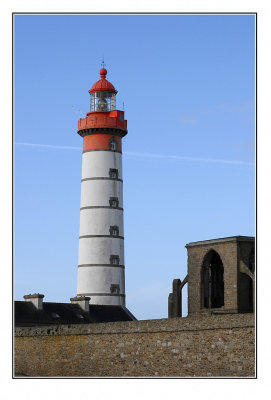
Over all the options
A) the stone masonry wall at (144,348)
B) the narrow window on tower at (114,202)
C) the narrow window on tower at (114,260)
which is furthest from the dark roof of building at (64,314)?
the stone masonry wall at (144,348)

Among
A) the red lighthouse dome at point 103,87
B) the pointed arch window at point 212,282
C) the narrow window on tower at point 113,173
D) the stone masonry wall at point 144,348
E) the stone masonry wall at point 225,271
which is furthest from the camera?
the red lighthouse dome at point 103,87

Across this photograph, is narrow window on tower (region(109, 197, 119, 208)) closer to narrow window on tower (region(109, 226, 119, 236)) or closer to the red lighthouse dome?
narrow window on tower (region(109, 226, 119, 236))

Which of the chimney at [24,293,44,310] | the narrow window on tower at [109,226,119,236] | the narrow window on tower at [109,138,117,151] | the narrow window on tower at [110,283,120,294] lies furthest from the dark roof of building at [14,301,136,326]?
the narrow window on tower at [109,138,117,151]

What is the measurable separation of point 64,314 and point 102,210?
634 cm

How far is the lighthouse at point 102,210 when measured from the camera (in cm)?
4747

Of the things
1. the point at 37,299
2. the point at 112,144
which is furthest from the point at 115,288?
the point at 112,144

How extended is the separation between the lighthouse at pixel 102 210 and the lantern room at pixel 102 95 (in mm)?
196

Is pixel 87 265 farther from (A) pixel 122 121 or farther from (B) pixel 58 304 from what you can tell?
(A) pixel 122 121

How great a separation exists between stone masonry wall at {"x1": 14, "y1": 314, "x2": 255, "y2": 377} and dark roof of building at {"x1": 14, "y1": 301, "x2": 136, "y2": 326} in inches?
329

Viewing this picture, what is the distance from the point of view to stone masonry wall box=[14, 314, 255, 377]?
81.9 feet

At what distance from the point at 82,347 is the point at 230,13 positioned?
1493 centimetres

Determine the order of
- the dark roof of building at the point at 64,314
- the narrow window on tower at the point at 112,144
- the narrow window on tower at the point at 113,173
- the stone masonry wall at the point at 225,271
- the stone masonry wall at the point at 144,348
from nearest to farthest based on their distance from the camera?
the stone masonry wall at the point at 144,348 < the stone masonry wall at the point at 225,271 < the dark roof of building at the point at 64,314 < the narrow window on tower at the point at 113,173 < the narrow window on tower at the point at 112,144

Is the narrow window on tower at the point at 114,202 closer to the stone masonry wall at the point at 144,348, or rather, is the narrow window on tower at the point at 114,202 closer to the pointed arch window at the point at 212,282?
the stone masonry wall at the point at 144,348
